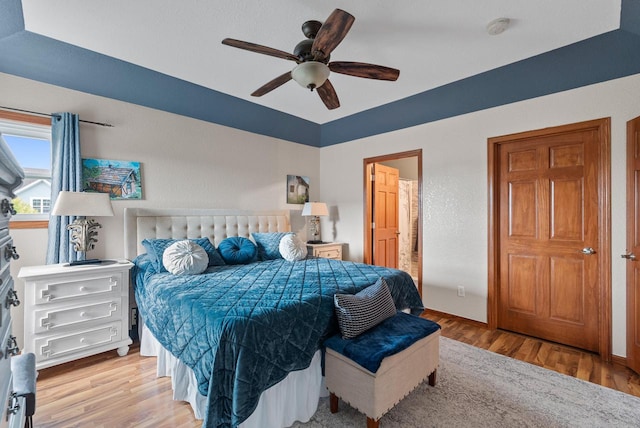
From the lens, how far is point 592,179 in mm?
2721

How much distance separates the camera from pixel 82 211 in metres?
2.52

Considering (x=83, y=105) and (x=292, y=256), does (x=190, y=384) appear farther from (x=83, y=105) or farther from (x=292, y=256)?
(x=83, y=105)

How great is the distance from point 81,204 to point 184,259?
1003 mm

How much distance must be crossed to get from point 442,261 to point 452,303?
0.52m

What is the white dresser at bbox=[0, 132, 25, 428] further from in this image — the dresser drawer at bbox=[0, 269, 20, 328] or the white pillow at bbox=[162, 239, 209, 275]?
the white pillow at bbox=[162, 239, 209, 275]

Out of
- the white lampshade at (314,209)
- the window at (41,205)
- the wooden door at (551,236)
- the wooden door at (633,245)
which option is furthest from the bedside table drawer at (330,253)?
the wooden door at (633,245)

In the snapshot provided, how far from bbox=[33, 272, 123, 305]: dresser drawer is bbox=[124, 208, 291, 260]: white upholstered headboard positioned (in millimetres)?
465

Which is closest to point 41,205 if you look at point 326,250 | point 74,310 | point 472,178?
point 74,310

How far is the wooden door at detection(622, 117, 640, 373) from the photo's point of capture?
2.31m

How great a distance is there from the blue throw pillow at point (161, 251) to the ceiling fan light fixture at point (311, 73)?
1.94 m

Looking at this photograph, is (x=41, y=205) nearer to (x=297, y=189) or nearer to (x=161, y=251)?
(x=161, y=251)

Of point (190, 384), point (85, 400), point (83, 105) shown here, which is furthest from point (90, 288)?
point (83, 105)

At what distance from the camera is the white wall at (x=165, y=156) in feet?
8.58

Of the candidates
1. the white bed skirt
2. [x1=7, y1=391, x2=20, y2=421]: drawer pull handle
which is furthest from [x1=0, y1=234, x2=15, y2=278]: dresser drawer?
the white bed skirt
